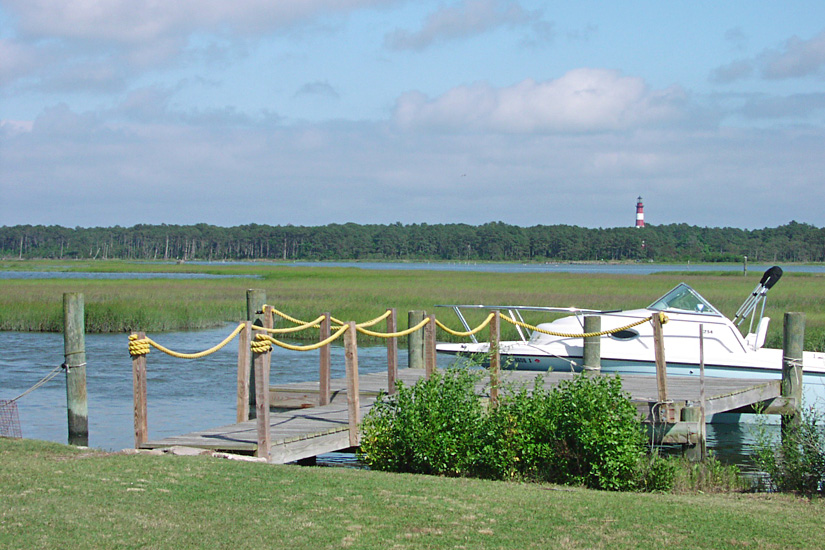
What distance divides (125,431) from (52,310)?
66.4ft

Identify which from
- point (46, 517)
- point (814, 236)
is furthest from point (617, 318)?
point (814, 236)

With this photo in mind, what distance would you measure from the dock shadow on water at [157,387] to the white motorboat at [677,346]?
49.7 inches

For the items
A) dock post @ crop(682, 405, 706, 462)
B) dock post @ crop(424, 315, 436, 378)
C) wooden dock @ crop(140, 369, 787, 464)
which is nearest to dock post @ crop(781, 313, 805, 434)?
wooden dock @ crop(140, 369, 787, 464)

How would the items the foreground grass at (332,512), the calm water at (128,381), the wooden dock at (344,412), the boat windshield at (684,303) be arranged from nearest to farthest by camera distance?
the foreground grass at (332,512) → the wooden dock at (344,412) → the calm water at (128,381) → the boat windshield at (684,303)

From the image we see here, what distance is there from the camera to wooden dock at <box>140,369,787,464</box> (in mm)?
10016

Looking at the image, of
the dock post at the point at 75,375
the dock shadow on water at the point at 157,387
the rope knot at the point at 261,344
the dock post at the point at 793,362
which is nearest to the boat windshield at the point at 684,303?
the dock shadow on water at the point at 157,387

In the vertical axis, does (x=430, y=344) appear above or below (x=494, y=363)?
above

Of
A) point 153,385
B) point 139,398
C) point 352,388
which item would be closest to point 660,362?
point 352,388

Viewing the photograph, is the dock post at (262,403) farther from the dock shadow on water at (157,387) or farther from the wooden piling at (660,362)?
the wooden piling at (660,362)

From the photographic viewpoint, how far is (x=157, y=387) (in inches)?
786

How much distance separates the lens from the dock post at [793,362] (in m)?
13.4

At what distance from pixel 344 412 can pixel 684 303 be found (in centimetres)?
809

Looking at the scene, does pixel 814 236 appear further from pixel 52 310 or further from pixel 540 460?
pixel 540 460

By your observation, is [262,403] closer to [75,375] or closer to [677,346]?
[75,375]
